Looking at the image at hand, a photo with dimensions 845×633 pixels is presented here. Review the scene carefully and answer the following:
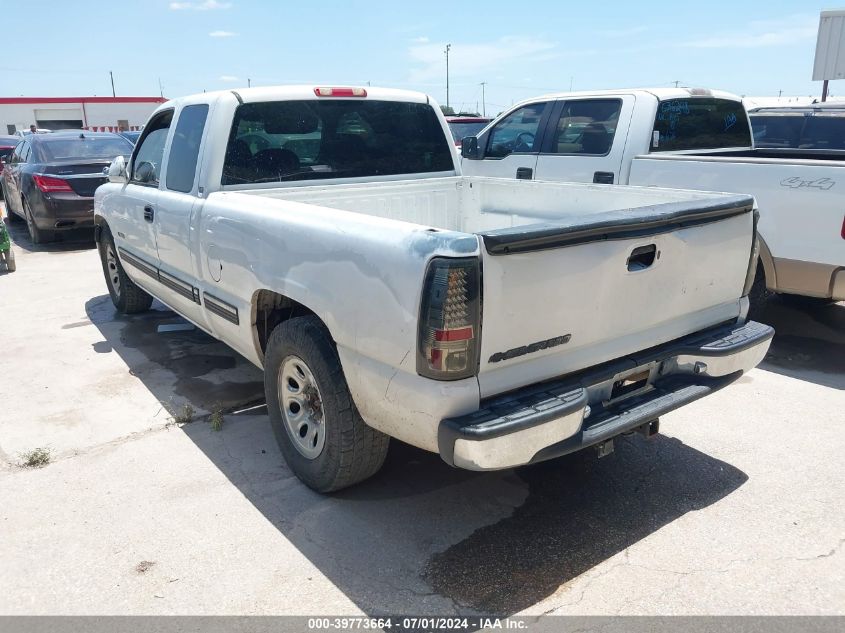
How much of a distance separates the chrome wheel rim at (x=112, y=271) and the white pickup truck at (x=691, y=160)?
4.04 meters

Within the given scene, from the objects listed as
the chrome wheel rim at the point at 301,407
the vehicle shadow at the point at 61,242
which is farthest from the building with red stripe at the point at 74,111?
the chrome wheel rim at the point at 301,407

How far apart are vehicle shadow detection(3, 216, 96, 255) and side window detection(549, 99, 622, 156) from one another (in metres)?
7.71

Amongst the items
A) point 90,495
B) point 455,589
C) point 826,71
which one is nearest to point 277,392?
point 90,495

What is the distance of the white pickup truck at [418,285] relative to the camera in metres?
2.54

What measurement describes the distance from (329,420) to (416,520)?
Result: 651 millimetres

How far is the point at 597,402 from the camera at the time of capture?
118 inches

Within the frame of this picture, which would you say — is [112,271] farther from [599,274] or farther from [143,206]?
[599,274]

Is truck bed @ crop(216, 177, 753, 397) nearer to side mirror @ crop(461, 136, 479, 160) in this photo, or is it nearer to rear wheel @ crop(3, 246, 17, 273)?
side mirror @ crop(461, 136, 479, 160)

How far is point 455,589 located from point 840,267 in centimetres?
380

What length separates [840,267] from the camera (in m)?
4.84

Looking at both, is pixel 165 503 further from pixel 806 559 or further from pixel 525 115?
pixel 525 115

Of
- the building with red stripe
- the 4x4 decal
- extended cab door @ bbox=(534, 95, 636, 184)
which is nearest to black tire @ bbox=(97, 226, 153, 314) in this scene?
extended cab door @ bbox=(534, 95, 636, 184)

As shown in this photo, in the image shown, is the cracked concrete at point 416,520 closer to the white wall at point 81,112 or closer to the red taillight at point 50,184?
the red taillight at point 50,184

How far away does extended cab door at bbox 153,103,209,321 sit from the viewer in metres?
4.29
